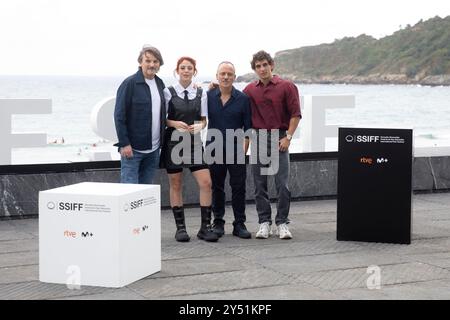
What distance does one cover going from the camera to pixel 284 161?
30.2 ft

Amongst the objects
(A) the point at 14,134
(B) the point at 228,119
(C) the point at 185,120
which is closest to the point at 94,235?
(C) the point at 185,120

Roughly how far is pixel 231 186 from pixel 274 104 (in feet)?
3.07

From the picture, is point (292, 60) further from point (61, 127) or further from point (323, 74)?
point (61, 127)

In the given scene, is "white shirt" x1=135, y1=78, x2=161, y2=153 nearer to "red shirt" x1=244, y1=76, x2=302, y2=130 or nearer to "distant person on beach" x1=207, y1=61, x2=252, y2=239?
"distant person on beach" x1=207, y1=61, x2=252, y2=239

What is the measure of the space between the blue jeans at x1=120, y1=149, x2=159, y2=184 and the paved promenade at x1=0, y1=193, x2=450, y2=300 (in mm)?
691

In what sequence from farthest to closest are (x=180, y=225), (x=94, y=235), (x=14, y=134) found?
(x=14, y=134)
(x=180, y=225)
(x=94, y=235)

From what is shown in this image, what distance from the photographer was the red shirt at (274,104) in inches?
355

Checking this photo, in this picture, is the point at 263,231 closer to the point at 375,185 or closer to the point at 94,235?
the point at 375,185

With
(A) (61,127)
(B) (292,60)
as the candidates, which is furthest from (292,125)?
(B) (292,60)

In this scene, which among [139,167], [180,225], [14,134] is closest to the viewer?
[139,167]

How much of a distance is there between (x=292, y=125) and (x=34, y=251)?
9.06ft

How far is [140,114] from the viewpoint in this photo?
28.5 ft

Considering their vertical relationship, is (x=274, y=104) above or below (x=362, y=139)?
above

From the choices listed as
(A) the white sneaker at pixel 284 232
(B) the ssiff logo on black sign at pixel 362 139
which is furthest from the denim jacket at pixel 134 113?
(B) the ssiff logo on black sign at pixel 362 139
